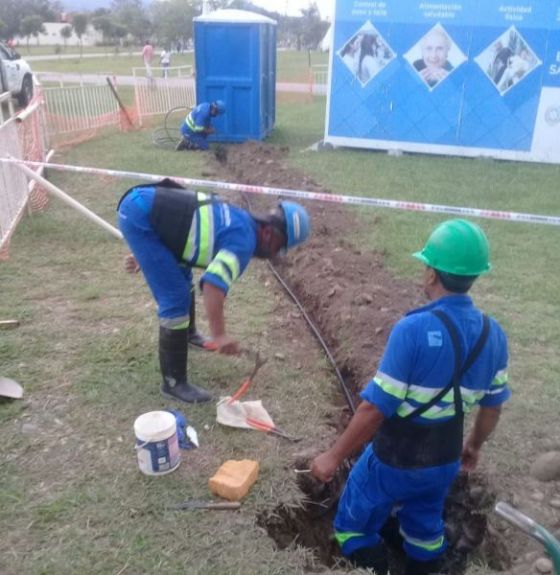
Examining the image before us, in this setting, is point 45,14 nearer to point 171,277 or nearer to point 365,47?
point 365,47

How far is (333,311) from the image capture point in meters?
5.26

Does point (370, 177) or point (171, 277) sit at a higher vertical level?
point (171, 277)

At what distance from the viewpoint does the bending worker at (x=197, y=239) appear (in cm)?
312

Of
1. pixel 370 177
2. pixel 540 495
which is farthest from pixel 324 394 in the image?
pixel 370 177

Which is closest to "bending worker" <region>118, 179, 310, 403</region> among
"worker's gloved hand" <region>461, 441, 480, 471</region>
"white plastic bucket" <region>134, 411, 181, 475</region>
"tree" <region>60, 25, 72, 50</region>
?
"white plastic bucket" <region>134, 411, 181, 475</region>

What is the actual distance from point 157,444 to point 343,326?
7.39 feet

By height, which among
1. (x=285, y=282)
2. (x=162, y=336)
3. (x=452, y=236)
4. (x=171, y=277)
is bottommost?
(x=285, y=282)

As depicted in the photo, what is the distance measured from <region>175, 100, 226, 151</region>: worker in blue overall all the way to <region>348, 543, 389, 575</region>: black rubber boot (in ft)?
33.3

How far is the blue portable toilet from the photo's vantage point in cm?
1266

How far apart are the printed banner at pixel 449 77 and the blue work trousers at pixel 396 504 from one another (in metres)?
10.7

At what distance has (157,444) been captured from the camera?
309 centimetres

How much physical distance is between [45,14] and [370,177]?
2600 inches

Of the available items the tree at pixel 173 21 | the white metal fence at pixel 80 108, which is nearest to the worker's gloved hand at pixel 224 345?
the white metal fence at pixel 80 108

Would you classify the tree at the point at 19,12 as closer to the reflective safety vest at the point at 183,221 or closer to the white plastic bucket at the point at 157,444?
the reflective safety vest at the point at 183,221
